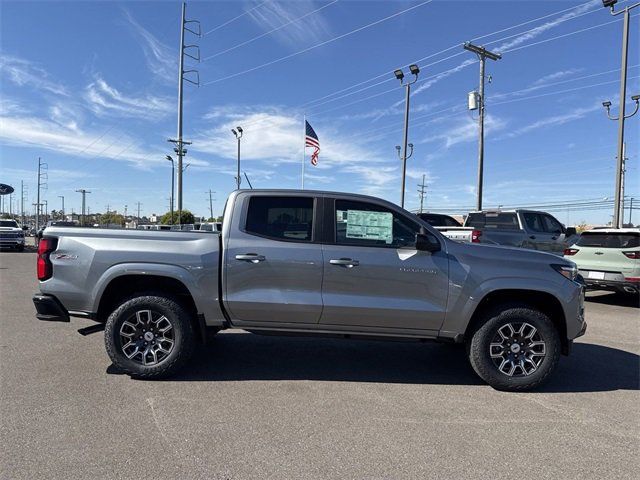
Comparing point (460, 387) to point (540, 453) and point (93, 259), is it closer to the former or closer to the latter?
point (540, 453)

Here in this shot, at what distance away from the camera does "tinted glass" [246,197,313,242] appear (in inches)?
195

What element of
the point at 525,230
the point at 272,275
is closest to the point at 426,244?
the point at 272,275

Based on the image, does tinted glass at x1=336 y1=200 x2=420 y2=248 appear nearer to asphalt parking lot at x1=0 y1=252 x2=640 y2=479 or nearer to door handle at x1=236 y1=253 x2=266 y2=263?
door handle at x1=236 y1=253 x2=266 y2=263

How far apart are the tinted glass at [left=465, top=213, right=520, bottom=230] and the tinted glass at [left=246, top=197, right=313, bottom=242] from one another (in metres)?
10.5

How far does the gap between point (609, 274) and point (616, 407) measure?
6.53m

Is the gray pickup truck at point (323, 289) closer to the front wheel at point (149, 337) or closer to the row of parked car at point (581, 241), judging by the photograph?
the front wheel at point (149, 337)

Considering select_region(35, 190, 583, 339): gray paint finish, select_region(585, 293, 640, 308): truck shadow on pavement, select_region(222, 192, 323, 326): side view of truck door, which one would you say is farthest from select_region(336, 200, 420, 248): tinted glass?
select_region(585, 293, 640, 308): truck shadow on pavement

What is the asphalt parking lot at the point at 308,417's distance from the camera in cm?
325

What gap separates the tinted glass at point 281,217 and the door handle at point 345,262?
35 centimetres

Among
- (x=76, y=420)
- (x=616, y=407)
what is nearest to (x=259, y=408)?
(x=76, y=420)

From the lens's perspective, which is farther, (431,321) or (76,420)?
(431,321)

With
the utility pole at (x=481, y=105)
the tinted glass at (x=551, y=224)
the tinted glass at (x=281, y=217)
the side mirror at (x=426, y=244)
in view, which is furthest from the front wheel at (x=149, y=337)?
the utility pole at (x=481, y=105)

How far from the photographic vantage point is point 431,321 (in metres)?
4.84

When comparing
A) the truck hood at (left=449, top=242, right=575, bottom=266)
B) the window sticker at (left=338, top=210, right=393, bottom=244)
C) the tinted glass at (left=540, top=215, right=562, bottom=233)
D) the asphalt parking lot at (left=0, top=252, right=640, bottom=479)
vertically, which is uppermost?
the tinted glass at (left=540, top=215, right=562, bottom=233)
